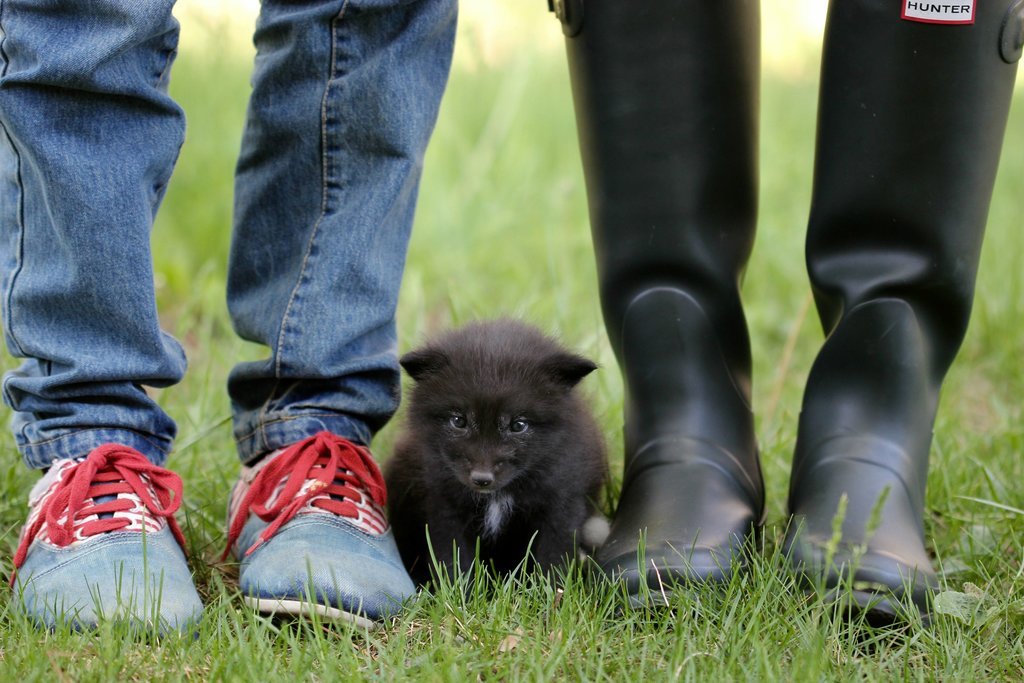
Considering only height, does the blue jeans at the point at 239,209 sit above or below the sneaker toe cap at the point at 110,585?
above

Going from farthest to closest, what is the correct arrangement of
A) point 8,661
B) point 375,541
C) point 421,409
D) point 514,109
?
point 514,109, point 421,409, point 375,541, point 8,661

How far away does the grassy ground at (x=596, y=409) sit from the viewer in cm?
141

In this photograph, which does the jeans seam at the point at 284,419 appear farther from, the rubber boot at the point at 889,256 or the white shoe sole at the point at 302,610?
the rubber boot at the point at 889,256

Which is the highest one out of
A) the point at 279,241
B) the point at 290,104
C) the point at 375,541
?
the point at 290,104

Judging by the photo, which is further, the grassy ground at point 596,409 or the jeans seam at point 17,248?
the jeans seam at point 17,248

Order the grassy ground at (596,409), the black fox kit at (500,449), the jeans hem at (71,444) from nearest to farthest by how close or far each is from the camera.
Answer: the grassy ground at (596,409)
the jeans hem at (71,444)
the black fox kit at (500,449)

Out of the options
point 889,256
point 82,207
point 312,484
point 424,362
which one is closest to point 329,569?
point 312,484

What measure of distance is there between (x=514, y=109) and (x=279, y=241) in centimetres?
266

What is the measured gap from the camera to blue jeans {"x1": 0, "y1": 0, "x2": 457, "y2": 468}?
1.48m

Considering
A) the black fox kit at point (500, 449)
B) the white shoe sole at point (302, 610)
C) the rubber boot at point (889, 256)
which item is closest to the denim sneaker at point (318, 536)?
the white shoe sole at point (302, 610)

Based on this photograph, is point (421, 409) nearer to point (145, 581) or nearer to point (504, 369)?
point (504, 369)

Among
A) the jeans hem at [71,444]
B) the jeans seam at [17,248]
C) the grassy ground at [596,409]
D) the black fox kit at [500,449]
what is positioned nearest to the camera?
the grassy ground at [596,409]

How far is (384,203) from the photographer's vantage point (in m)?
1.80

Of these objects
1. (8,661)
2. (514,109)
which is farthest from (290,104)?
(514,109)
